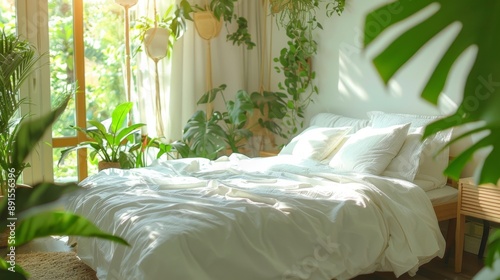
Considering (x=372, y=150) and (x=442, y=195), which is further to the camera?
(x=372, y=150)

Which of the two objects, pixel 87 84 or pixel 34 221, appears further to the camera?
pixel 87 84

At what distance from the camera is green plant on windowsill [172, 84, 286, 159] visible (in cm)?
523

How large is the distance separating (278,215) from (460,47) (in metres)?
2.41

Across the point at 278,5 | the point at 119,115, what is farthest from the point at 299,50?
the point at 119,115

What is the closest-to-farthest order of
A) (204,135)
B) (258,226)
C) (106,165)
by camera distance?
(258,226)
(106,165)
(204,135)

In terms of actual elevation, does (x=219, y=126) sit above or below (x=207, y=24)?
below

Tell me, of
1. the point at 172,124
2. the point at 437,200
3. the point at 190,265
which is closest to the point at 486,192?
the point at 437,200

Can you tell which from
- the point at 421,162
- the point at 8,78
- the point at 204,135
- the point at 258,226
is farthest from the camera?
the point at 204,135

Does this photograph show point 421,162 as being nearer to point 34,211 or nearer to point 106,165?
point 106,165

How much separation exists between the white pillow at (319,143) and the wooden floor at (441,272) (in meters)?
1.08

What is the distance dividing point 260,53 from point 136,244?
380 centimetres

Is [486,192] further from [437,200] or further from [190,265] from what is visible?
[190,265]

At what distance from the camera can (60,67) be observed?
544 cm

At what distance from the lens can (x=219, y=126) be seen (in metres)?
5.29
